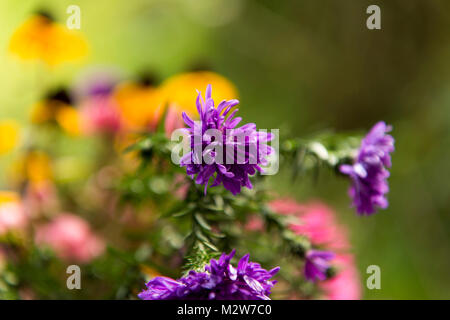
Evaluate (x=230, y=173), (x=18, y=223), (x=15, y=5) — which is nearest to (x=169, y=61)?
(x=15, y=5)

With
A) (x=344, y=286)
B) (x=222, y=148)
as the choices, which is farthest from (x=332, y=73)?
(x=222, y=148)

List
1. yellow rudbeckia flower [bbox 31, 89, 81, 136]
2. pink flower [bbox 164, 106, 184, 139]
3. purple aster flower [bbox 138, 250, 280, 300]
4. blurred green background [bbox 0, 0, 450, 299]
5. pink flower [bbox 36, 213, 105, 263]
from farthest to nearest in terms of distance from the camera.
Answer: blurred green background [bbox 0, 0, 450, 299] → yellow rudbeckia flower [bbox 31, 89, 81, 136] → pink flower [bbox 36, 213, 105, 263] → pink flower [bbox 164, 106, 184, 139] → purple aster flower [bbox 138, 250, 280, 300]

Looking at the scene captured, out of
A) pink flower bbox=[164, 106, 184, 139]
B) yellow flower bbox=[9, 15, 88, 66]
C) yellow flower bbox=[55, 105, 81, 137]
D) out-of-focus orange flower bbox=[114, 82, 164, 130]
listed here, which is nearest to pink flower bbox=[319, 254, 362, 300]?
pink flower bbox=[164, 106, 184, 139]

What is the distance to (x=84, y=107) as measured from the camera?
0.90 m

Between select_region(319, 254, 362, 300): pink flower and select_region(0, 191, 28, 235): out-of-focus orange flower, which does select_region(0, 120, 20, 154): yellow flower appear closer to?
select_region(0, 191, 28, 235): out-of-focus orange flower

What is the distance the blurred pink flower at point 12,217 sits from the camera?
0.66 meters

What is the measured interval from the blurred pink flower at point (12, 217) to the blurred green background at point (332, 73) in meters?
0.36

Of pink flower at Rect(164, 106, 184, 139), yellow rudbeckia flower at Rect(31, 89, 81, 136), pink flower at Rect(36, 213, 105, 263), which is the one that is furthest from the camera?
yellow rudbeckia flower at Rect(31, 89, 81, 136)

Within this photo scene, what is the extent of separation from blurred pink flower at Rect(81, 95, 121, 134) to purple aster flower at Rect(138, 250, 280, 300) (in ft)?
1.84

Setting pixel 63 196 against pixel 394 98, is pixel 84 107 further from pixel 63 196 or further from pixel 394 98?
pixel 394 98

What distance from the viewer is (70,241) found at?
0.69m

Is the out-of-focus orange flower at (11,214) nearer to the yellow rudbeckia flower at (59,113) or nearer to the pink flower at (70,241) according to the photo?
the pink flower at (70,241)

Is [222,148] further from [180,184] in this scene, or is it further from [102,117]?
[102,117]

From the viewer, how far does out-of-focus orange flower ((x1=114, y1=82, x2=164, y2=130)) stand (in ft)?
2.67
